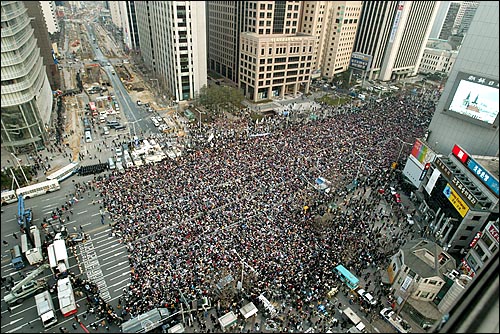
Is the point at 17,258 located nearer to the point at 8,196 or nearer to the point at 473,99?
the point at 8,196

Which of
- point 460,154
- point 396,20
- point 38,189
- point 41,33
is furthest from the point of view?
point 396,20

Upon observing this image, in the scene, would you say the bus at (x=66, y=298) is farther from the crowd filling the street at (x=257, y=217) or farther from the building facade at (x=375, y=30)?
the building facade at (x=375, y=30)

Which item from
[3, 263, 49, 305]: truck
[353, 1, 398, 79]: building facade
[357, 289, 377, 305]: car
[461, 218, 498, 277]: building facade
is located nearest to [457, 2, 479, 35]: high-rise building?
[353, 1, 398, 79]: building facade

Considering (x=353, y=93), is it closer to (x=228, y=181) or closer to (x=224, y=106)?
(x=224, y=106)

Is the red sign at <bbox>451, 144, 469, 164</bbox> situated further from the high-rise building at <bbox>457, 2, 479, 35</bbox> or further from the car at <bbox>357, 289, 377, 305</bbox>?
the high-rise building at <bbox>457, 2, 479, 35</bbox>

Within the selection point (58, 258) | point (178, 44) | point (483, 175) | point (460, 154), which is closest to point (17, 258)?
point (58, 258)

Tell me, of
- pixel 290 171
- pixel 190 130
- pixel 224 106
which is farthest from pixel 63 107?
pixel 290 171
